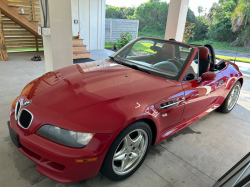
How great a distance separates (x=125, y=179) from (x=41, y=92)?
125cm

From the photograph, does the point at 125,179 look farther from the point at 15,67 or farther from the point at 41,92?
the point at 15,67

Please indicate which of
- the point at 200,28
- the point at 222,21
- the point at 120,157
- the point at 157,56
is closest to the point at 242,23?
the point at 222,21

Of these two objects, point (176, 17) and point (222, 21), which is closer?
point (176, 17)

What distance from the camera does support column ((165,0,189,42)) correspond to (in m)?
5.37

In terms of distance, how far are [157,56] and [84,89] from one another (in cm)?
130

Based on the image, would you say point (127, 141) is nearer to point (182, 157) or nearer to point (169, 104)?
point (169, 104)

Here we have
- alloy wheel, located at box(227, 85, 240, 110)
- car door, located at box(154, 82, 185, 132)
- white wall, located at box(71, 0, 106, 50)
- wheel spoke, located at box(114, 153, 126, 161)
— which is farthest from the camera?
white wall, located at box(71, 0, 106, 50)

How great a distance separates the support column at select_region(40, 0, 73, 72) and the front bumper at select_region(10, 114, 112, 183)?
304cm

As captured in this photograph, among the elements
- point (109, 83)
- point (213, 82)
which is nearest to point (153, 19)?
point (213, 82)

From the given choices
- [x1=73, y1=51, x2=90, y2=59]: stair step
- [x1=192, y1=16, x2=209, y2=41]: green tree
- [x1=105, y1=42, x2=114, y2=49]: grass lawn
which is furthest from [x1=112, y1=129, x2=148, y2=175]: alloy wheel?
[x1=105, y1=42, x2=114, y2=49]: grass lawn

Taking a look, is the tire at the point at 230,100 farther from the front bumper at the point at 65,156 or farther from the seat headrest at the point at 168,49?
the front bumper at the point at 65,156

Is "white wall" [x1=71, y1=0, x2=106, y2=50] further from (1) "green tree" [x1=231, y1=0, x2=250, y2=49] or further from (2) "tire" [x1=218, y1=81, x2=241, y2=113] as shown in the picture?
(2) "tire" [x1=218, y1=81, x2=241, y2=113]

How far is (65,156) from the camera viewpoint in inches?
59.6

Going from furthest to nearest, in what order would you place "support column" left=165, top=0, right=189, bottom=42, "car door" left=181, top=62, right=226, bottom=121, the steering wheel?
"support column" left=165, top=0, right=189, bottom=42 → the steering wheel → "car door" left=181, top=62, right=226, bottom=121
